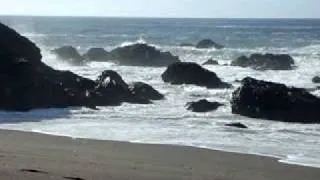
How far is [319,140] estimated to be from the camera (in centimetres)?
1430

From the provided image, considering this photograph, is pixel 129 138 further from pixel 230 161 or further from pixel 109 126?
pixel 230 161

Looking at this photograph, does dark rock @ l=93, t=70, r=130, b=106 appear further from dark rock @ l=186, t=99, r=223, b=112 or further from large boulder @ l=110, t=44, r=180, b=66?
large boulder @ l=110, t=44, r=180, b=66

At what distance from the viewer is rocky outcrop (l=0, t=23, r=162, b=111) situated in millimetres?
18750

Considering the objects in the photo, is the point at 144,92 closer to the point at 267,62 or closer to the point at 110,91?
the point at 110,91

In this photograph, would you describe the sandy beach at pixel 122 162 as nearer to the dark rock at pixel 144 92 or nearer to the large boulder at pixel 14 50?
the large boulder at pixel 14 50

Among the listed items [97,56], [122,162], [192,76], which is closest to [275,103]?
[192,76]

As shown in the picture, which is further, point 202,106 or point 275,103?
point 202,106

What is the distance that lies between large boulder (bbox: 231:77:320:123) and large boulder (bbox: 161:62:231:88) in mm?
6797

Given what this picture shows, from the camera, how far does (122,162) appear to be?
34.5 feet

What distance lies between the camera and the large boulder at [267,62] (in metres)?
38.5

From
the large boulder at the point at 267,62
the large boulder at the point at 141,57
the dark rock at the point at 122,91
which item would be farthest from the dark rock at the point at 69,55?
the dark rock at the point at 122,91

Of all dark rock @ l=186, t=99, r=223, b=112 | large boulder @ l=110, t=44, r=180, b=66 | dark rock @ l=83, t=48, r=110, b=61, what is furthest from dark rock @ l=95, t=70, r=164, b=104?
dark rock @ l=83, t=48, r=110, b=61

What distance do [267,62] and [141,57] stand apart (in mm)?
8402

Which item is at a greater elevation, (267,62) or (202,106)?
(202,106)
